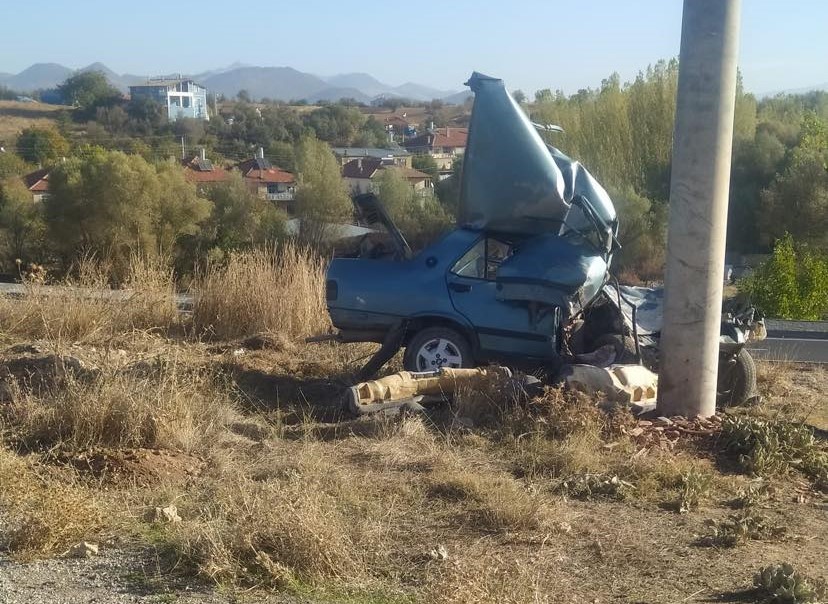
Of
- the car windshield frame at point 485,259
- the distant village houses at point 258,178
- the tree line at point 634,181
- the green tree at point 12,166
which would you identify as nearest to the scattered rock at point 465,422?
the car windshield frame at point 485,259

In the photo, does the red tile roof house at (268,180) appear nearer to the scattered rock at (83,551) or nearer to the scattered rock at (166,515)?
the scattered rock at (166,515)

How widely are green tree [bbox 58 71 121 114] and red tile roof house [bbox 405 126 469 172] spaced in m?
34.7

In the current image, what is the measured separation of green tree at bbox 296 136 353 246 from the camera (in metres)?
49.2

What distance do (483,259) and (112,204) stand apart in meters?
35.6

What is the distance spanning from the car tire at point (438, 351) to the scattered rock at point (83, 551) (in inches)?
172

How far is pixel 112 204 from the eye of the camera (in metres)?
42.2

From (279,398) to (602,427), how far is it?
123 inches

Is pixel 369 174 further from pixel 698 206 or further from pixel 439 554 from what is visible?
pixel 439 554

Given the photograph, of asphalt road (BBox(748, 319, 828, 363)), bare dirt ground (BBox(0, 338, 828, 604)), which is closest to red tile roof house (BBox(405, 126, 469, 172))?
asphalt road (BBox(748, 319, 828, 363))

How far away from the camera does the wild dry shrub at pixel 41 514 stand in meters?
5.12

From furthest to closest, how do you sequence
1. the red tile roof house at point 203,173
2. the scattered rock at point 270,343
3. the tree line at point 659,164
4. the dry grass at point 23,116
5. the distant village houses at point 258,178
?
1. the dry grass at point 23,116
2. the distant village houses at point 258,178
3. the red tile roof house at point 203,173
4. the tree line at point 659,164
5. the scattered rock at point 270,343

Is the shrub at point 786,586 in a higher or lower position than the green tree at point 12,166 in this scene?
lower

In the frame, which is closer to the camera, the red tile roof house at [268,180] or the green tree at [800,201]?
the green tree at [800,201]

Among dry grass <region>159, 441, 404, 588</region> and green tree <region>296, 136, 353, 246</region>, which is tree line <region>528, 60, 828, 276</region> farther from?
dry grass <region>159, 441, 404, 588</region>
